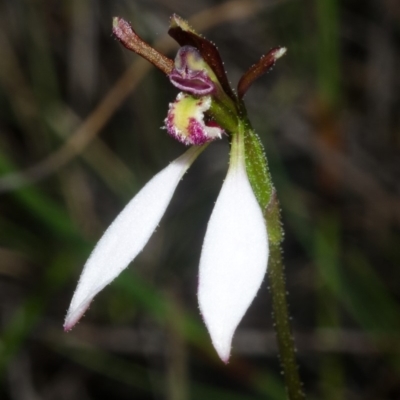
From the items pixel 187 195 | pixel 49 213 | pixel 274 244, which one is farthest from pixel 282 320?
pixel 187 195

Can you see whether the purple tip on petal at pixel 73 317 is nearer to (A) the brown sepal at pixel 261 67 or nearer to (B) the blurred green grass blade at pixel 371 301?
(A) the brown sepal at pixel 261 67

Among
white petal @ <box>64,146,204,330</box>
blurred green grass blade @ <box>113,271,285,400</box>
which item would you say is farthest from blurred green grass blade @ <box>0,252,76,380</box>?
white petal @ <box>64,146,204,330</box>

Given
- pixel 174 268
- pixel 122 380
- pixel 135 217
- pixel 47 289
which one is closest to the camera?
pixel 135 217

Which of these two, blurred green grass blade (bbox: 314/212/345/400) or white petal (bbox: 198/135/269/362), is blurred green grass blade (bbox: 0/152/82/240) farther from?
white petal (bbox: 198/135/269/362)

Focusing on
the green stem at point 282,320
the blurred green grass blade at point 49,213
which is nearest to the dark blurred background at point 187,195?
the blurred green grass blade at point 49,213

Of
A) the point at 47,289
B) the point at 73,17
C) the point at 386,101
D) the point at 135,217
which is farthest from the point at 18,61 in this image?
the point at 135,217

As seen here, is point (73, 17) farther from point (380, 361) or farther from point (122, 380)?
point (380, 361)
